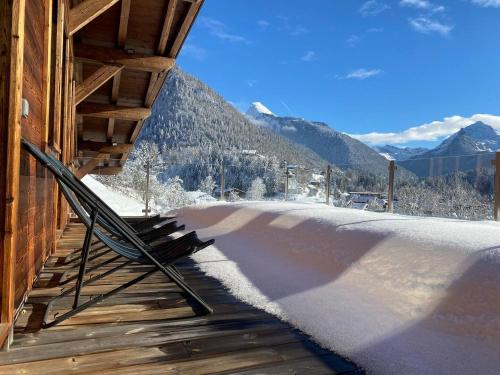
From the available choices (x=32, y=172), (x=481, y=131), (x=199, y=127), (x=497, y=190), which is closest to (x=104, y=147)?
(x=32, y=172)

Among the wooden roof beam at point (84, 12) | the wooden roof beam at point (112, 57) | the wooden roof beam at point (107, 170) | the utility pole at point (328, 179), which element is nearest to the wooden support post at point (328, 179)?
the utility pole at point (328, 179)

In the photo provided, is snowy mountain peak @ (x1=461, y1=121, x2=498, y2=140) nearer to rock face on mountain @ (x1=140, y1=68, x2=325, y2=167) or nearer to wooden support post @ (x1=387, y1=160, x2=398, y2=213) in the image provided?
rock face on mountain @ (x1=140, y1=68, x2=325, y2=167)

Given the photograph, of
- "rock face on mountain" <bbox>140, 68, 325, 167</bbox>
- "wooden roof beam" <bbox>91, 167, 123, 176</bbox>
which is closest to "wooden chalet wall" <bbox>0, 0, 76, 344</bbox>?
"wooden roof beam" <bbox>91, 167, 123, 176</bbox>

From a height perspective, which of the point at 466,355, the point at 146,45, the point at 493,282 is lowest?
the point at 466,355

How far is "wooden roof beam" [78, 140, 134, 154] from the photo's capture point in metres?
9.48

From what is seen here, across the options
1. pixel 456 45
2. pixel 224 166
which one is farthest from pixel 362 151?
pixel 224 166

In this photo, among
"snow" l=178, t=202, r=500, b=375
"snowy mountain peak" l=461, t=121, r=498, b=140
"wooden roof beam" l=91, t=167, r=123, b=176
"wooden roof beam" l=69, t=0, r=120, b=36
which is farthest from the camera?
"snowy mountain peak" l=461, t=121, r=498, b=140

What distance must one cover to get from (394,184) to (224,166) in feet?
16.1

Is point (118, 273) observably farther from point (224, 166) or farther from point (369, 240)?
point (224, 166)

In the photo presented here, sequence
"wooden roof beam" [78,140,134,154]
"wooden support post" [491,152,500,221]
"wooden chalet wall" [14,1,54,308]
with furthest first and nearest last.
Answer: "wooden roof beam" [78,140,134,154] < "wooden support post" [491,152,500,221] < "wooden chalet wall" [14,1,54,308]

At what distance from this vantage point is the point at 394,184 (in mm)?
5719

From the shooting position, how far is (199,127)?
2790 inches

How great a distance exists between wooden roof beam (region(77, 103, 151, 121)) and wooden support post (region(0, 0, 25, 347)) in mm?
5729

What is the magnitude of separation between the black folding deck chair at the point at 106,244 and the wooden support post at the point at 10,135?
0.17 meters
